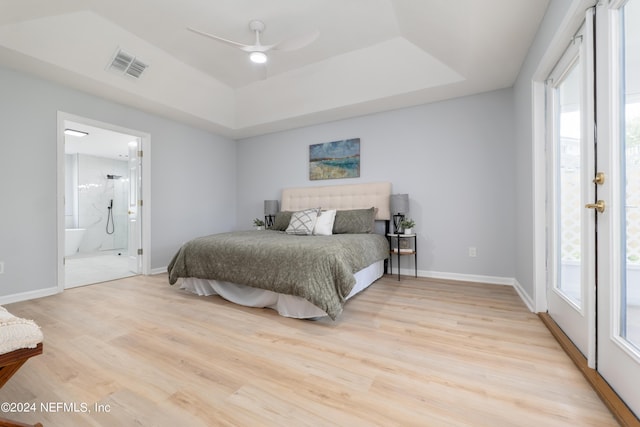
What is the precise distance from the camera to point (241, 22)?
301 cm

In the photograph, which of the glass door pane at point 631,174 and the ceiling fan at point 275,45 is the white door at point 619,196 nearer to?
the glass door pane at point 631,174

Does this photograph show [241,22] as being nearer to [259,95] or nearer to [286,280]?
[259,95]

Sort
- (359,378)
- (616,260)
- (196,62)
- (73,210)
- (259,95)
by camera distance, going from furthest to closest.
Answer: (73,210) < (259,95) < (196,62) < (359,378) < (616,260)

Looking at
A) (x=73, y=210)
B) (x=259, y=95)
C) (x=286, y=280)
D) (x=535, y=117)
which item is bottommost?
(x=286, y=280)

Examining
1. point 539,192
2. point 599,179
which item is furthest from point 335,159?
point 599,179

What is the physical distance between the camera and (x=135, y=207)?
429 centimetres

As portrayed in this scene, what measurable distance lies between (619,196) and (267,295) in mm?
2495

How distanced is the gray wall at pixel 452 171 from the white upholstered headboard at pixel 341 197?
0.56 ft

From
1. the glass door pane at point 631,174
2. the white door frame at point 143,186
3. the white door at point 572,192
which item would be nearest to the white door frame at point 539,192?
the white door at point 572,192

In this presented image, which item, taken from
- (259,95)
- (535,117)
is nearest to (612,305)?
(535,117)

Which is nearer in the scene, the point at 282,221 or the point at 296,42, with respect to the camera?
the point at 296,42

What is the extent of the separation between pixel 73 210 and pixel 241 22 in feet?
22.5

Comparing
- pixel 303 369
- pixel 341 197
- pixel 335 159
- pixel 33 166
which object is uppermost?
pixel 335 159

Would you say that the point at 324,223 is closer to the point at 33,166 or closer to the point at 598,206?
the point at 598,206
